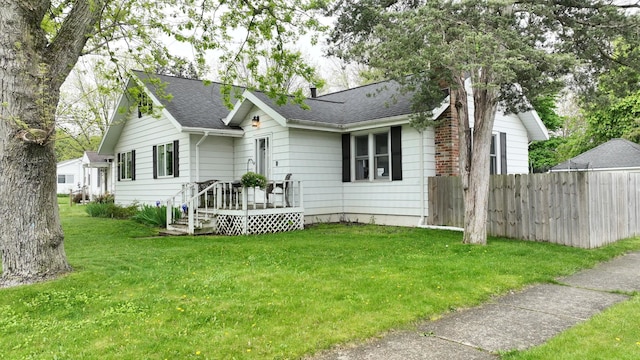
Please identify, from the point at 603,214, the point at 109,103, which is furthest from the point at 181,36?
the point at 109,103

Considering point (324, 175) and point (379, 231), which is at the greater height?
point (324, 175)

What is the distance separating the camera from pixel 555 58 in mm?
6906

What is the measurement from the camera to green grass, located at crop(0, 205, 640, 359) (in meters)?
3.86

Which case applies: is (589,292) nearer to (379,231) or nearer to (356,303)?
(356,303)

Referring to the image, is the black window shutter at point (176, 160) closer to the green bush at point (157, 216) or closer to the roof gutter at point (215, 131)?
the green bush at point (157, 216)

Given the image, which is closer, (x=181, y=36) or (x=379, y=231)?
(x=181, y=36)

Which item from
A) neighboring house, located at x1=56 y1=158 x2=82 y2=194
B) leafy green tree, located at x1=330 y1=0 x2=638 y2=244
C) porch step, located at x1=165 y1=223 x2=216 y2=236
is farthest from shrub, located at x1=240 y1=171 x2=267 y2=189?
neighboring house, located at x1=56 y1=158 x2=82 y2=194

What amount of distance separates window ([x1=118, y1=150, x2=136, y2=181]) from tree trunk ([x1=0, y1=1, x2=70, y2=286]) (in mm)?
12297

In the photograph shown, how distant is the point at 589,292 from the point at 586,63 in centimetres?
502

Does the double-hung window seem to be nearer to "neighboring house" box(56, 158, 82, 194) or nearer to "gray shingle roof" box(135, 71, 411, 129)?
"gray shingle roof" box(135, 71, 411, 129)

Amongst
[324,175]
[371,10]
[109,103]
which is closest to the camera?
[371,10]

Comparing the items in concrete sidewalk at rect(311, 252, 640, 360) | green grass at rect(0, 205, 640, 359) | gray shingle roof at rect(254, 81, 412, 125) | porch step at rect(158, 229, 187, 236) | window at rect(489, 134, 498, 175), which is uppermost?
gray shingle roof at rect(254, 81, 412, 125)

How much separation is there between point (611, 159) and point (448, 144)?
14306 mm

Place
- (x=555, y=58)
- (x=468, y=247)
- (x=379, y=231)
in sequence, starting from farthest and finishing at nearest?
(x=379, y=231) < (x=468, y=247) < (x=555, y=58)
